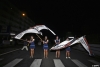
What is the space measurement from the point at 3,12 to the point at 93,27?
4765cm

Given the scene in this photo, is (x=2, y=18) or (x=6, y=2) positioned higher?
(x=6, y=2)

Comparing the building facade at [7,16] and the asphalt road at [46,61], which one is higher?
the building facade at [7,16]

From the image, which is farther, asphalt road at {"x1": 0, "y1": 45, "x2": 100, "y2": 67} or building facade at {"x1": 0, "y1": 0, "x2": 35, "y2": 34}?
building facade at {"x1": 0, "y1": 0, "x2": 35, "y2": 34}

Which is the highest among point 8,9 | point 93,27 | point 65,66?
point 8,9

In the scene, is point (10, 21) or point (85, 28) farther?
point (10, 21)

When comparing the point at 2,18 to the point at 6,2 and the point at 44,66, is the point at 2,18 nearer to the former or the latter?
the point at 6,2

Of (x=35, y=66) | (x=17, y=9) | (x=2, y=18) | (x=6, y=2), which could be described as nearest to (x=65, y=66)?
(x=35, y=66)

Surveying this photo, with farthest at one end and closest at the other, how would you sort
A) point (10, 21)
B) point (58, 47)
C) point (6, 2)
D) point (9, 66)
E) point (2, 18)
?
point (10, 21) → point (6, 2) → point (2, 18) → point (58, 47) → point (9, 66)

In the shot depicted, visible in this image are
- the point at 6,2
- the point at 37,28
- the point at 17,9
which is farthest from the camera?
the point at 17,9

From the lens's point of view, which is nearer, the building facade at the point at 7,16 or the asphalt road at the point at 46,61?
the asphalt road at the point at 46,61

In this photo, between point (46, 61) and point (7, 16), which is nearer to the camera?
point (46, 61)

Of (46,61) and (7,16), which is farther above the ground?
(7,16)

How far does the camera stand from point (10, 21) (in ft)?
250

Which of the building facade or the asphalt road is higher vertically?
→ the building facade
